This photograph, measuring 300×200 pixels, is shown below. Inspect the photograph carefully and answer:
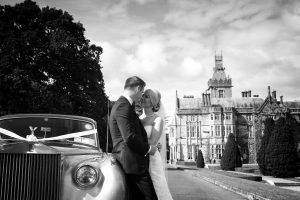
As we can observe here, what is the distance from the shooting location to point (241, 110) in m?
80.0

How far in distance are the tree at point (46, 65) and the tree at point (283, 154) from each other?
12652mm

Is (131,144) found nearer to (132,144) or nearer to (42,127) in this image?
(132,144)

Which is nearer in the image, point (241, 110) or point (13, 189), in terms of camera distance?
point (13, 189)

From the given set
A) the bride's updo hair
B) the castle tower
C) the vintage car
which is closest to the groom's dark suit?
the vintage car

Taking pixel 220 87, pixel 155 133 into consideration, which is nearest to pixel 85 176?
pixel 155 133

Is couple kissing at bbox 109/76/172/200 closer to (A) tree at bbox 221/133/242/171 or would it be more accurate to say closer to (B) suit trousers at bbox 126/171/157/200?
(B) suit trousers at bbox 126/171/157/200

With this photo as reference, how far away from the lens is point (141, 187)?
14.6 ft

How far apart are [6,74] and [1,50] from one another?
194 cm

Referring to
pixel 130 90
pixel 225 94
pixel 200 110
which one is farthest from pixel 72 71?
pixel 225 94

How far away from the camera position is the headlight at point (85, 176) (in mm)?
4474

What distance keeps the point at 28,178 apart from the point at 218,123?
74.4 meters

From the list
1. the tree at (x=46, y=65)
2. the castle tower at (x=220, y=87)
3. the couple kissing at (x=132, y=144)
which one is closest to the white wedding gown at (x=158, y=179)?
the couple kissing at (x=132, y=144)

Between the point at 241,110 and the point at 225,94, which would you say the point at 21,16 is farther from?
the point at 225,94

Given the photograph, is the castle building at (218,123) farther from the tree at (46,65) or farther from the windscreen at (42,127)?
the windscreen at (42,127)
